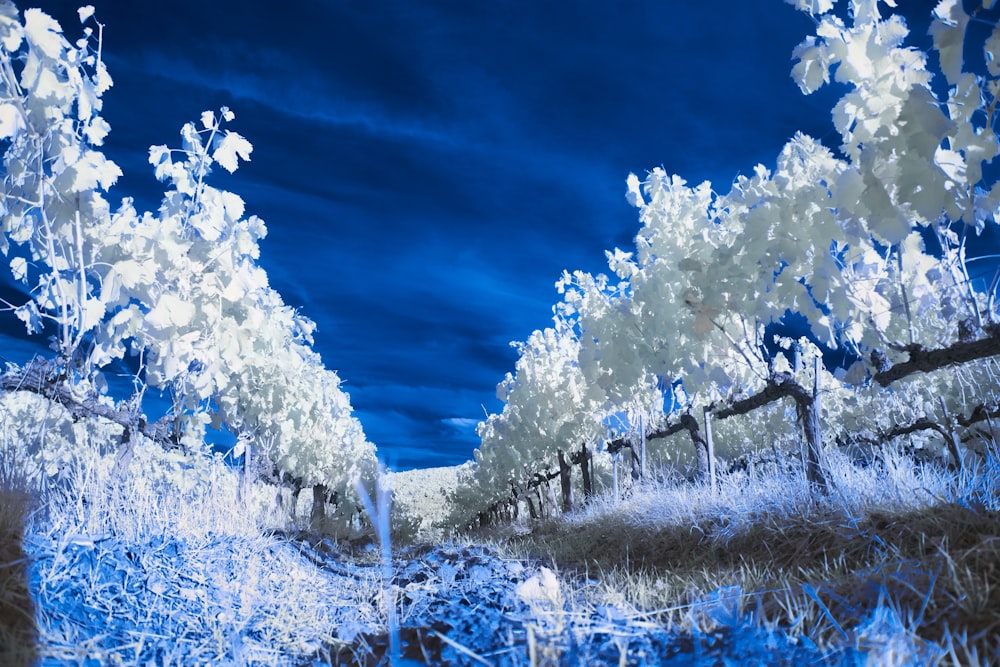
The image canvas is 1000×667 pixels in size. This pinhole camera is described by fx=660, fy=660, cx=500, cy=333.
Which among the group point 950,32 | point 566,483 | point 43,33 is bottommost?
point 566,483

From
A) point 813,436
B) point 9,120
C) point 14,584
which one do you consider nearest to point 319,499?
point 813,436

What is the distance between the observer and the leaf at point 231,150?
6.37 meters

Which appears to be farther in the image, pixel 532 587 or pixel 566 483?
pixel 566 483

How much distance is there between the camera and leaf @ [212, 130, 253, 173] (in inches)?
251

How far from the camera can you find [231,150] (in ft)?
21.0

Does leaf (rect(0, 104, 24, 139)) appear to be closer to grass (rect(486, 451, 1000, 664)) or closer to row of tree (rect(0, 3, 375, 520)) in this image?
row of tree (rect(0, 3, 375, 520))

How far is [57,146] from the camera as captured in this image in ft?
17.0

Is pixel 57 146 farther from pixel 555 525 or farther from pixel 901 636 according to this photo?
pixel 555 525

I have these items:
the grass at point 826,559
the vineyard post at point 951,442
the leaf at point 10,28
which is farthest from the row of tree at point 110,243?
Answer: the vineyard post at point 951,442

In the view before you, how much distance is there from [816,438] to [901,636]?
442 cm

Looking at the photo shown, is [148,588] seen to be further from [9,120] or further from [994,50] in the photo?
[994,50]

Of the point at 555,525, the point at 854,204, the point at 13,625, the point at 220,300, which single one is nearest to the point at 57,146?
the point at 220,300

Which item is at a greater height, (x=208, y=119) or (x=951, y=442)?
(x=208, y=119)

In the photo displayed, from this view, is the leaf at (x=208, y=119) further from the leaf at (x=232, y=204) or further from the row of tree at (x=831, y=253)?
the row of tree at (x=831, y=253)
